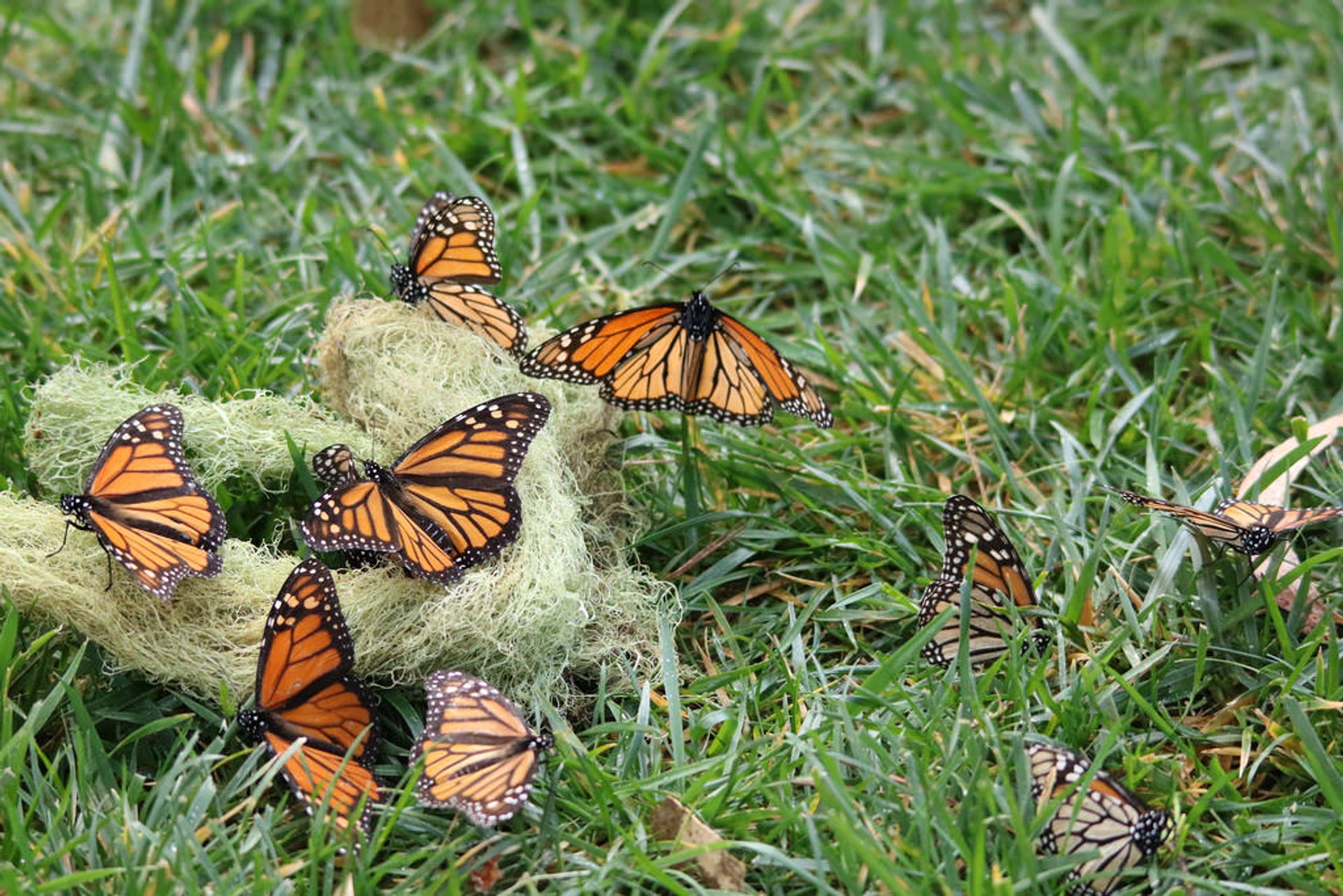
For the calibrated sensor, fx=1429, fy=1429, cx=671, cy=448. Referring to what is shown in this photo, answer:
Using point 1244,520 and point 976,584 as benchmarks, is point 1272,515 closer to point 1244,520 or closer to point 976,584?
point 1244,520

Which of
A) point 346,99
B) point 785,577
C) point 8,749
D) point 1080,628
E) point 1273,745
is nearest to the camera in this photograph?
point 8,749

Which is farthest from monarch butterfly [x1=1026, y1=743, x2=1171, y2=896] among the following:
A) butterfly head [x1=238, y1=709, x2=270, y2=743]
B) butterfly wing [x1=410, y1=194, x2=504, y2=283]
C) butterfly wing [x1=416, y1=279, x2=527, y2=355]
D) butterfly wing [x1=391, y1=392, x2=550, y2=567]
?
butterfly wing [x1=410, y1=194, x2=504, y2=283]

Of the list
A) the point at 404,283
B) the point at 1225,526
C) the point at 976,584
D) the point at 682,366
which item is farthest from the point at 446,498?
the point at 1225,526

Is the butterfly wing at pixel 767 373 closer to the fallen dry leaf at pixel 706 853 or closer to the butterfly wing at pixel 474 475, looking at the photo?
the butterfly wing at pixel 474 475

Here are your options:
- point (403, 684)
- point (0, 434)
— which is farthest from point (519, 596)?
point (0, 434)

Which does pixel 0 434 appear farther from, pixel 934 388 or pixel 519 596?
pixel 934 388

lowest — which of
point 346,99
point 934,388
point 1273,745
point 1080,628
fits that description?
point 1273,745

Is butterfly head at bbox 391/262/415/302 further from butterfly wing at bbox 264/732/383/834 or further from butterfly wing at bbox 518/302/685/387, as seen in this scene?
butterfly wing at bbox 264/732/383/834
